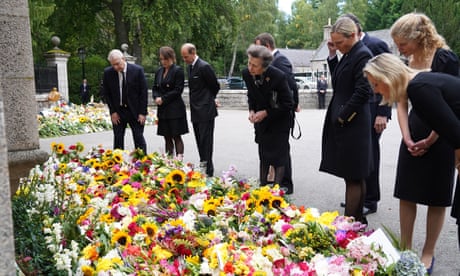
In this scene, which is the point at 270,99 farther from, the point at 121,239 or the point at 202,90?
the point at 121,239

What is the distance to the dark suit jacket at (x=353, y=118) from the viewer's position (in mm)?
3926

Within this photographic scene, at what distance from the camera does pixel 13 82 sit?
3580mm

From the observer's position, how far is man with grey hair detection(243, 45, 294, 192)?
5039 millimetres

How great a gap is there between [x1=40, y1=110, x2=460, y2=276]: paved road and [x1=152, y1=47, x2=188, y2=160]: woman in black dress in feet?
1.63

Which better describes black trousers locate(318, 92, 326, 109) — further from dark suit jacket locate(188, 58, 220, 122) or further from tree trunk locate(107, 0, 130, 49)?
dark suit jacket locate(188, 58, 220, 122)

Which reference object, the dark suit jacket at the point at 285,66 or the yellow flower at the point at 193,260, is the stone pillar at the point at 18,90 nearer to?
the yellow flower at the point at 193,260

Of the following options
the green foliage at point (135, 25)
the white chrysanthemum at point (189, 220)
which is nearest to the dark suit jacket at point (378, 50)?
the white chrysanthemum at point (189, 220)

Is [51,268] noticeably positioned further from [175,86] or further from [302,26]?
[302,26]

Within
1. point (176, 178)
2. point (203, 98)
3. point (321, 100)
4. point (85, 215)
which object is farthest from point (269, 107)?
point (321, 100)

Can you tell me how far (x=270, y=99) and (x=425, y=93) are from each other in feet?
8.00

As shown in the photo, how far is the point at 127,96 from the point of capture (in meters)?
6.84

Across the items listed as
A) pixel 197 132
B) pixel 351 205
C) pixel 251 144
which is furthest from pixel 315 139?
pixel 351 205

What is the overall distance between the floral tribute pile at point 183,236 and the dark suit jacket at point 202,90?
279 centimetres

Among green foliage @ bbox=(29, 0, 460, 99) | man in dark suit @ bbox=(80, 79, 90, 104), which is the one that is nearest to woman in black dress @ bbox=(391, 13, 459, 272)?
green foliage @ bbox=(29, 0, 460, 99)
